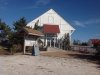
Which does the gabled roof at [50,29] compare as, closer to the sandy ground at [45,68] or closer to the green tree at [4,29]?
the green tree at [4,29]

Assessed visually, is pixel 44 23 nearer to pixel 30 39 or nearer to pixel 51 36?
pixel 51 36

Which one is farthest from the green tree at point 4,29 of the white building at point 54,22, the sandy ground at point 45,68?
the sandy ground at point 45,68

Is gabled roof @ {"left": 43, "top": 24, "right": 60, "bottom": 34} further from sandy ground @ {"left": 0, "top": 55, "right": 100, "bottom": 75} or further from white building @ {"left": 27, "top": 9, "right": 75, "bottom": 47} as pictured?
sandy ground @ {"left": 0, "top": 55, "right": 100, "bottom": 75}

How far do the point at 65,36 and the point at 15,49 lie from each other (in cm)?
2174

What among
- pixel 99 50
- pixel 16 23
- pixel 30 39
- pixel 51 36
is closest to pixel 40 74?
pixel 30 39

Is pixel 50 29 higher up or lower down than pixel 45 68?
higher up

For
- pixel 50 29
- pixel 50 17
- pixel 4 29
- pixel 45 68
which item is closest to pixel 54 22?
pixel 50 17

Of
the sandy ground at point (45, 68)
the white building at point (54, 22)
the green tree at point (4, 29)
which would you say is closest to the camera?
the sandy ground at point (45, 68)

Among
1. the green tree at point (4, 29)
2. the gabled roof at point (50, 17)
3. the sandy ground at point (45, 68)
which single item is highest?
the gabled roof at point (50, 17)

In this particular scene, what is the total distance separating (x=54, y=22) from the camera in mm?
50812

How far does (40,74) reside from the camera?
12.5 meters

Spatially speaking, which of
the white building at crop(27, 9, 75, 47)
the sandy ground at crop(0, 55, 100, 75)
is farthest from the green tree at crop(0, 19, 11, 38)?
the sandy ground at crop(0, 55, 100, 75)

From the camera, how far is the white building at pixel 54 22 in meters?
50.4

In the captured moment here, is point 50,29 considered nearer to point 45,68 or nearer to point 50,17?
point 50,17
